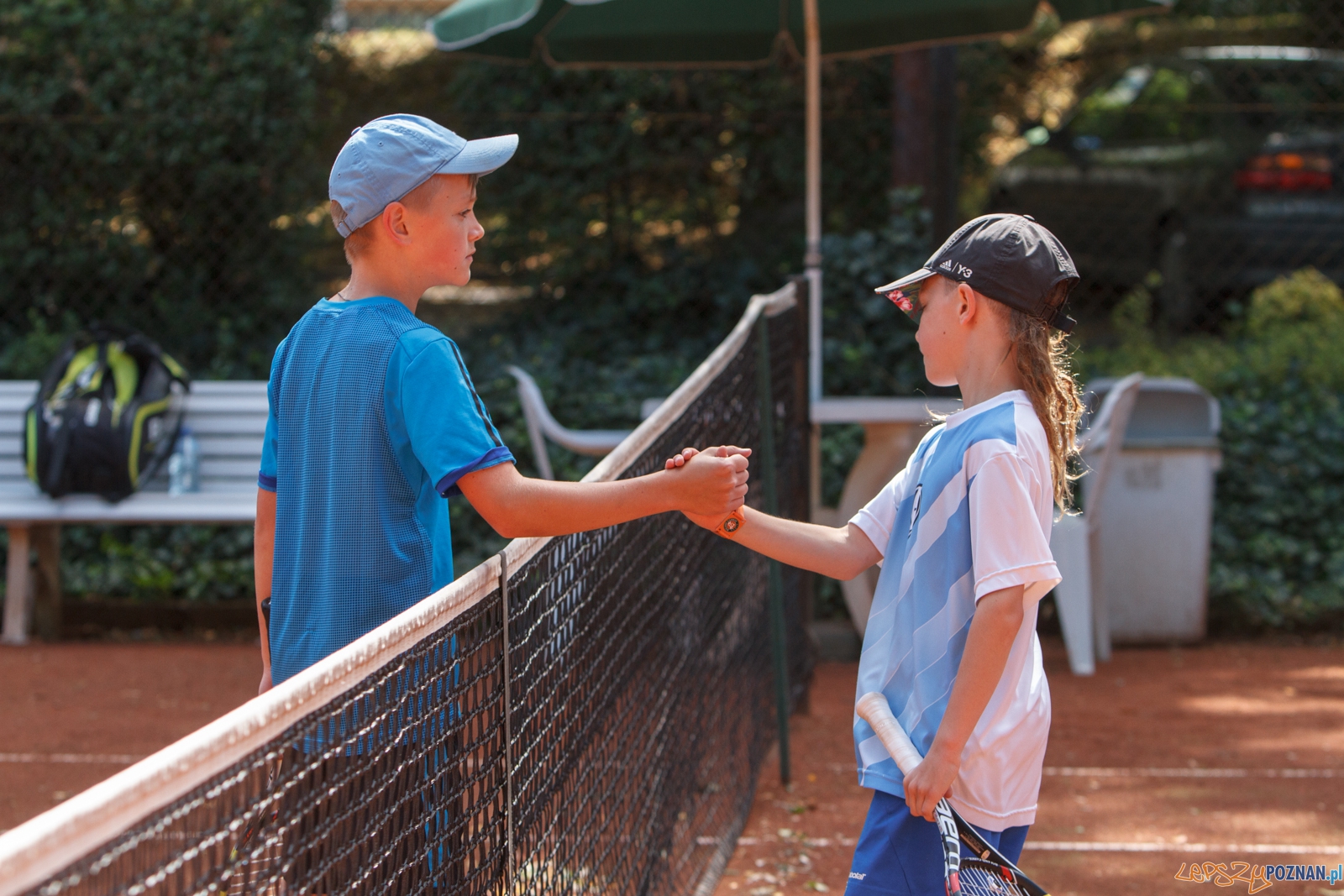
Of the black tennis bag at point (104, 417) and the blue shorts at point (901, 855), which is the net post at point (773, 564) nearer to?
the blue shorts at point (901, 855)

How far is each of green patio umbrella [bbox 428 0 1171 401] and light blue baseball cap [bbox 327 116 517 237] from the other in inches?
144

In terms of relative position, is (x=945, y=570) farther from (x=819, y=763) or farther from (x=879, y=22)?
(x=879, y=22)

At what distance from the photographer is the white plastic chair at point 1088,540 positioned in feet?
18.2

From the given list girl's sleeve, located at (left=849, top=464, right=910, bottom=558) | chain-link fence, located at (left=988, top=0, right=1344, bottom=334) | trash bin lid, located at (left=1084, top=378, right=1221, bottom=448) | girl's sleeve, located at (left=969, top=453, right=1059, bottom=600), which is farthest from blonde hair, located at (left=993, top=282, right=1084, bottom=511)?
chain-link fence, located at (left=988, top=0, right=1344, bottom=334)

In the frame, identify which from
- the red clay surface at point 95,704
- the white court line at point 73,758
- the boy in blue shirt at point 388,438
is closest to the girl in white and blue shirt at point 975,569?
the boy in blue shirt at point 388,438

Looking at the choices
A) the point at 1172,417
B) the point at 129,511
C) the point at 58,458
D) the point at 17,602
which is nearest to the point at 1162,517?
the point at 1172,417

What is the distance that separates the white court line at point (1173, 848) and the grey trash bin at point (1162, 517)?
7.20ft

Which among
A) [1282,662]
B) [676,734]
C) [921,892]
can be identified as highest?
[921,892]

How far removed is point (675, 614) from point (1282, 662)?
13.2 feet

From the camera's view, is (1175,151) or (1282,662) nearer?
(1282,662)

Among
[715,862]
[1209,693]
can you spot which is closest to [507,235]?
[1209,693]

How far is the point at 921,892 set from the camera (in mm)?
2035

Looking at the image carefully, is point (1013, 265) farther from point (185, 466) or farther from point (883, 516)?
point (185, 466)

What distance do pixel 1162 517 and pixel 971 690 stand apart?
458 cm
